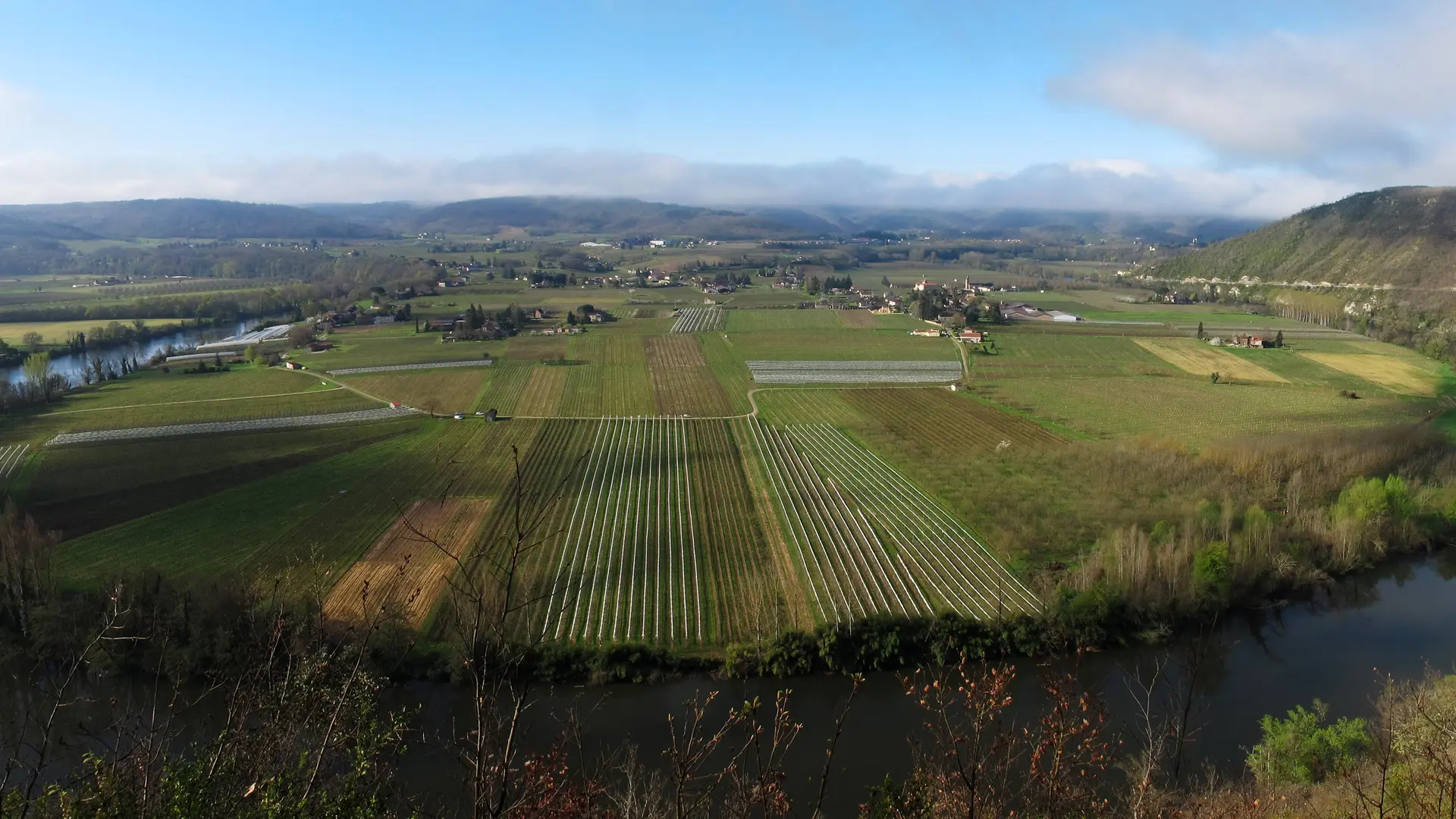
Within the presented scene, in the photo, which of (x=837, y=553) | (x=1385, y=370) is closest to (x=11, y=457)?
(x=837, y=553)

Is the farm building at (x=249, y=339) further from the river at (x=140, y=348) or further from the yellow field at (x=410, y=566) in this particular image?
the yellow field at (x=410, y=566)

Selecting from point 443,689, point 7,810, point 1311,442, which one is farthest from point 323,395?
point 1311,442

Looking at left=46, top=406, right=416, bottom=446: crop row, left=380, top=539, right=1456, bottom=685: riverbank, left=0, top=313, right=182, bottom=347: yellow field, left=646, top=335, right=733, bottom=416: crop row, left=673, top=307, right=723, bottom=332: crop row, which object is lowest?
left=380, top=539, right=1456, bottom=685: riverbank

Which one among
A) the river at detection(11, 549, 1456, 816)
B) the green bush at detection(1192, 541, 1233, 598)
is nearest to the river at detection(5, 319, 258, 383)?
the river at detection(11, 549, 1456, 816)

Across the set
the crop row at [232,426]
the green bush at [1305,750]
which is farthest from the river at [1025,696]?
the crop row at [232,426]

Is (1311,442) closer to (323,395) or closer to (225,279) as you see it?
(323,395)

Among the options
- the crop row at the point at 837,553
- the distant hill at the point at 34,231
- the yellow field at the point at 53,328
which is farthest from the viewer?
the distant hill at the point at 34,231

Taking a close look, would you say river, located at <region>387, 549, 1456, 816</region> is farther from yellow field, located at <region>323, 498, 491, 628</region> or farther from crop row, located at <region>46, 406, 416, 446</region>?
crop row, located at <region>46, 406, 416, 446</region>
